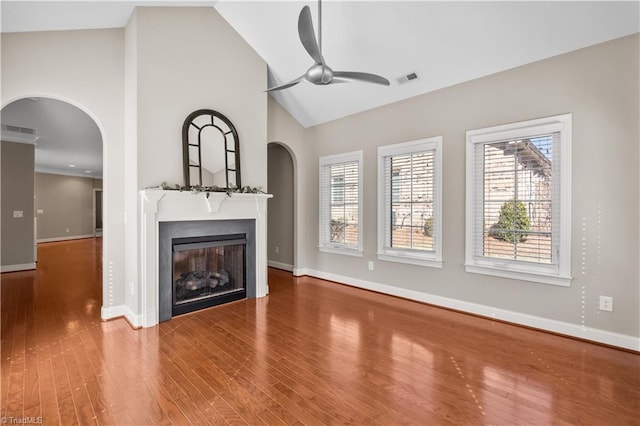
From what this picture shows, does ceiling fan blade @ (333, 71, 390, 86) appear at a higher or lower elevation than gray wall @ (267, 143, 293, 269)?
higher

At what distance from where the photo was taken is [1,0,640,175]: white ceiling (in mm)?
2848

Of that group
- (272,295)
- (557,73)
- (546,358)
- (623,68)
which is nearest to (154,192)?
(272,295)

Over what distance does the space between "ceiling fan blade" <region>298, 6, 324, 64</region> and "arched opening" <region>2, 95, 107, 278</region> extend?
267 cm

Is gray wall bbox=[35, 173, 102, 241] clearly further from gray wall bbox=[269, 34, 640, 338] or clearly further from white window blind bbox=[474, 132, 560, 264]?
white window blind bbox=[474, 132, 560, 264]

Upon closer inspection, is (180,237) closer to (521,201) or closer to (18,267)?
(521,201)

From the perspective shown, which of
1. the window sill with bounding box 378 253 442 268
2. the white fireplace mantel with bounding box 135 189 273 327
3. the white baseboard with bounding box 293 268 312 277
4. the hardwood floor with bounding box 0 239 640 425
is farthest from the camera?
the white baseboard with bounding box 293 268 312 277

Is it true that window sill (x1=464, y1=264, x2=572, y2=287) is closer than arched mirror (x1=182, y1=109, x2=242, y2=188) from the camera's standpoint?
Yes

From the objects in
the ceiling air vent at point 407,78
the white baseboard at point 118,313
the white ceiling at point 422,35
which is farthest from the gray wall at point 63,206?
the ceiling air vent at point 407,78

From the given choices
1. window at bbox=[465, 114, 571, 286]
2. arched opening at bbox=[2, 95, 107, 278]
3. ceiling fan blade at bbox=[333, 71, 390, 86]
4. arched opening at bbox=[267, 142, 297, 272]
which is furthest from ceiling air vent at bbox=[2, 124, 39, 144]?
window at bbox=[465, 114, 571, 286]

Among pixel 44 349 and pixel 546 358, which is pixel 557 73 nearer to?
pixel 546 358

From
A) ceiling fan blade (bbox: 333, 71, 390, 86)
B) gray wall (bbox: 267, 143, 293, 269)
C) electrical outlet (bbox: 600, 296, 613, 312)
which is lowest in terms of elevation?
electrical outlet (bbox: 600, 296, 613, 312)

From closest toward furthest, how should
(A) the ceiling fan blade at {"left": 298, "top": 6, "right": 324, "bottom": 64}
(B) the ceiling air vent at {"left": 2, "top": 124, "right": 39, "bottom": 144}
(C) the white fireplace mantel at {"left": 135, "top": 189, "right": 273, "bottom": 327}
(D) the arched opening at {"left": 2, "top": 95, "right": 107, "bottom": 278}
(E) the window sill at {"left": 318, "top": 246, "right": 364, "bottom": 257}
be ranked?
(A) the ceiling fan blade at {"left": 298, "top": 6, "right": 324, "bottom": 64}, (C) the white fireplace mantel at {"left": 135, "top": 189, "right": 273, "bottom": 327}, (E) the window sill at {"left": 318, "top": 246, "right": 364, "bottom": 257}, (D) the arched opening at {"left": 2, "top": 95, "right": 107, "bottom": 278}, (B) the ceiling air vent at {"left": 2, "top": 124, "right": 39, "bottom": 144}

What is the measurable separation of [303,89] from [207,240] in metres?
2.73

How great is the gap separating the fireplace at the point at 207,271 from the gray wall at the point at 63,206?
10.8 meters
